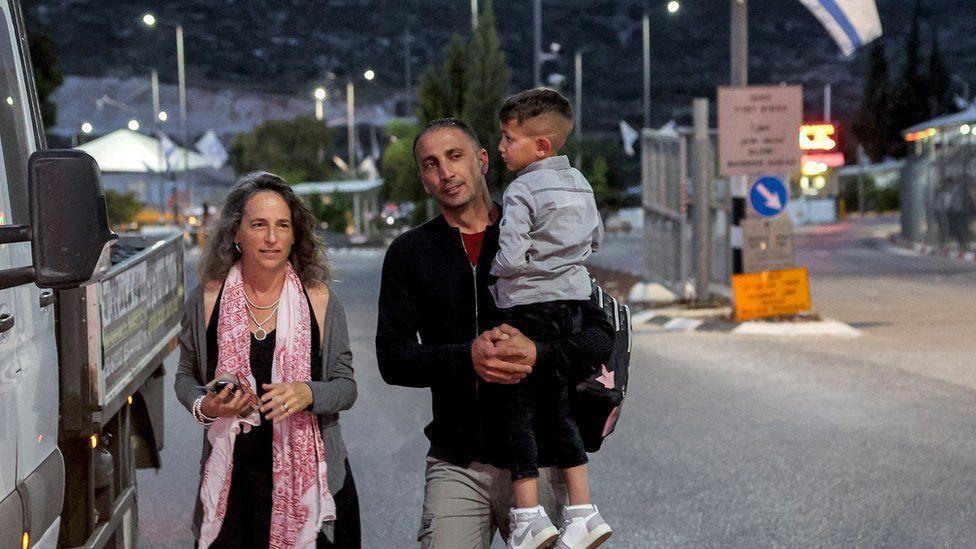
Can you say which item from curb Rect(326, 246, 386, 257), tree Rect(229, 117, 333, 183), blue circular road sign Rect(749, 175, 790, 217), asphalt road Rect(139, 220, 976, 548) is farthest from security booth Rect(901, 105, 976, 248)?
tree Rect(229, 117, 333, 183)

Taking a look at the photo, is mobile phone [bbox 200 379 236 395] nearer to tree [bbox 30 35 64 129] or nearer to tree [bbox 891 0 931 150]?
tree [bbox 30 35 64 129]

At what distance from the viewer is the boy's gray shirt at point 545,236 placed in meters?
3.76

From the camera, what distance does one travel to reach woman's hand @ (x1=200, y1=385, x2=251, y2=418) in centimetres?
391

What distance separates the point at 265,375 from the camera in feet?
13.8

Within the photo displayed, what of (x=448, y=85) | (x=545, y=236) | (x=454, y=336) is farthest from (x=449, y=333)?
(x=448, y=85)

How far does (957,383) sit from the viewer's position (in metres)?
11.6

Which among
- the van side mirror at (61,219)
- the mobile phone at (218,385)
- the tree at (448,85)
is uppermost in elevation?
the tree at (448,85)

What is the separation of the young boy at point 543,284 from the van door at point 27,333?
1.25 metres

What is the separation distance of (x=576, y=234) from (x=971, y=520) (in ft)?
12.8

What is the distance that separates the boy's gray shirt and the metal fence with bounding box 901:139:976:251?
30.2 meters

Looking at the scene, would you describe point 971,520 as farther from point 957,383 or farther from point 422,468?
point 957,383

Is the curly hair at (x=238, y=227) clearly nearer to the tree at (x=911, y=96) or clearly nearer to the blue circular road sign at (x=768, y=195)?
the blue circular road sign at (x=768, y=195)

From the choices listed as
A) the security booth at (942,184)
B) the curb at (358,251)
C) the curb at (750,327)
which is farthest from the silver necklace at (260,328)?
the curb at (358,251)

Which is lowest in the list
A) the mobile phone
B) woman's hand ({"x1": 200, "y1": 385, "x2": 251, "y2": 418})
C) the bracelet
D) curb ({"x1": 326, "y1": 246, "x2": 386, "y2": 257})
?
curb ({"x1": 326, "y1": 246, "x2": 386, "y2": 257})
